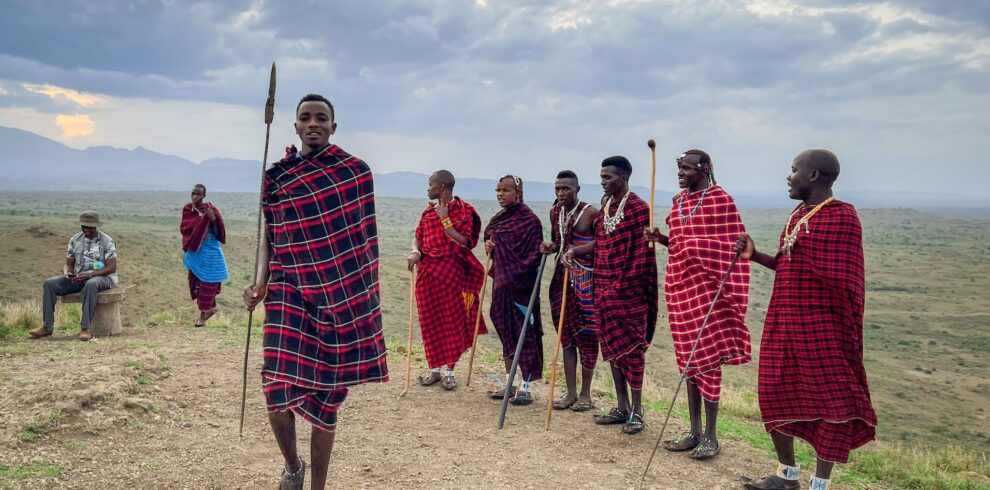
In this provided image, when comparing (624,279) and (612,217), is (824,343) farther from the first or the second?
(612,217)

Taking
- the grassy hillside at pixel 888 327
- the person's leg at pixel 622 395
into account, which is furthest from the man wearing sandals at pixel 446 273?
the grassy hillside at pixel 888 327

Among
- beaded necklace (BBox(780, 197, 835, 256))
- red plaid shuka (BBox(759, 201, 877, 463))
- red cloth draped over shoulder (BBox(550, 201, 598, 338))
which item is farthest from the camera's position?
red cloth draped over shoulder (BBox(550, 201, 598, 338))

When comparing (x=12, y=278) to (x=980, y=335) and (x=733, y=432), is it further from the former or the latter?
(x=980, y=335)

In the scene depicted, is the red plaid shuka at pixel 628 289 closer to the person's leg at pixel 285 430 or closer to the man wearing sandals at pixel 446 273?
the man wearing sandals at pixel 446 273

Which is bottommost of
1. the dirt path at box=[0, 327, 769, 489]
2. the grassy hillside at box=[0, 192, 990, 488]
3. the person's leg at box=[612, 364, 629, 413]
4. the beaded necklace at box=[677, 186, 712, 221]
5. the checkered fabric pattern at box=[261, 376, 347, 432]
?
the grassy hillside at box=[0, 192, 990, 488]

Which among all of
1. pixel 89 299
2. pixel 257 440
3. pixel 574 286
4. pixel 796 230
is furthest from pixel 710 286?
pixel 89 299

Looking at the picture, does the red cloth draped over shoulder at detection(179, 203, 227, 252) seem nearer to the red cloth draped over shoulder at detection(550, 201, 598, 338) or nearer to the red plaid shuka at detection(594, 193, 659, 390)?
the red cloth draped over shoulder at detection(550, 201, 598, 338)

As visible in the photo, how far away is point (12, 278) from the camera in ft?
54.1

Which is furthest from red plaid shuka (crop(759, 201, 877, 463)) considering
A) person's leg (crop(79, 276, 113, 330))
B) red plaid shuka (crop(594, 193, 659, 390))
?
person's leg (crop(79, 276, 113, 330))

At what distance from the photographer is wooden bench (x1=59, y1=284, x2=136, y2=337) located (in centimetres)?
857

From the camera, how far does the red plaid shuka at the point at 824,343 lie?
3.98m

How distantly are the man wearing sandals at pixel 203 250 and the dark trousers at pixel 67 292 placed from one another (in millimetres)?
1400

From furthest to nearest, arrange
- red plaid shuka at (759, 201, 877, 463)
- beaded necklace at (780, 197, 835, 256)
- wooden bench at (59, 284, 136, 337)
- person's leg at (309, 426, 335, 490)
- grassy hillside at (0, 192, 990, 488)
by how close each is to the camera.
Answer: grassy hillside at (0, 192, 990, 488)
wooden bench at (59, 284, 136, 337)
beaded necklace at (780, 197, 835, 256)
red plaid shuka at (759, 201, 877, 463)
person's leg at (309, 426, 335, 490)

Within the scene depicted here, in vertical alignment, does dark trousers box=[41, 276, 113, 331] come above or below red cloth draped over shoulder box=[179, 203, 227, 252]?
below
